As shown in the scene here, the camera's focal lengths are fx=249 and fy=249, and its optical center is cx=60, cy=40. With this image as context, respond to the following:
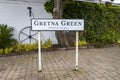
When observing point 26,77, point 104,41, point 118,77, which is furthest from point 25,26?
point 118,77

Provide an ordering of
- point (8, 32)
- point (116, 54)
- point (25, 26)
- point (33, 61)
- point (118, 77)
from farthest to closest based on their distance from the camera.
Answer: point (25, 26), point (8, 32), point (116, 54), point (33, 61), point (118, 77)

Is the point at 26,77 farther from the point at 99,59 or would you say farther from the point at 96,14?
the point at 96,14

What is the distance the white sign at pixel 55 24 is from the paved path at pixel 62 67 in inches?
48.3

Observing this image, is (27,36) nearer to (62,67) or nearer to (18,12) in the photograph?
(18,12)

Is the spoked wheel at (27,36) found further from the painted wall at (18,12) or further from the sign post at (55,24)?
the sign post at (55,24)

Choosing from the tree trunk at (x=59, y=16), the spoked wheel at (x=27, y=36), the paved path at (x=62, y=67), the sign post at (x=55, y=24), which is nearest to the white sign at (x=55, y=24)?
the sign post at (x=55, y=24)

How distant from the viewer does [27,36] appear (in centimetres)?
1195

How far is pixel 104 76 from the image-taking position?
6.55 m

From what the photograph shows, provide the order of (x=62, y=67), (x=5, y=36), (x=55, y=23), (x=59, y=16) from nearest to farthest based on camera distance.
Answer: (x=55, y=23), (x=62, y=67), (x=5, y=36), (x=59, y=16)

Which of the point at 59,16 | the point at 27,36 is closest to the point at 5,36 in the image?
the point at 27,36

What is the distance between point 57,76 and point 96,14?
728cm

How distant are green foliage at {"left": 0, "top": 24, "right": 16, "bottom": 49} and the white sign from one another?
394cm

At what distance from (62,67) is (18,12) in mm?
5002

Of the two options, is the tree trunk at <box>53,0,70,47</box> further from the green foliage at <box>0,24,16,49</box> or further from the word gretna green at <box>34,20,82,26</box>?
the word gretna green at <box>34,20,82,26</box>
